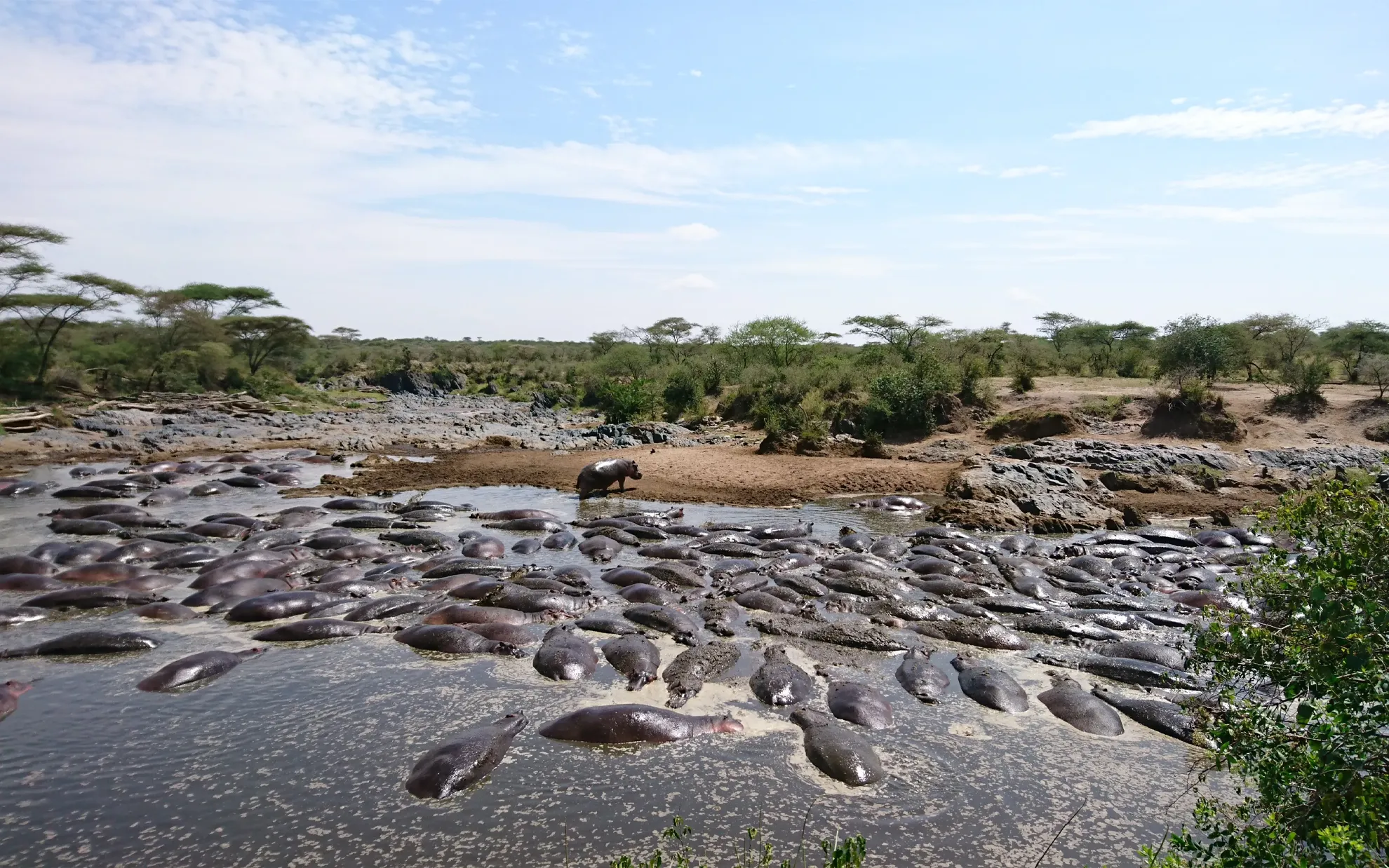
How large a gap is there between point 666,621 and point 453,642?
2591 millimetres

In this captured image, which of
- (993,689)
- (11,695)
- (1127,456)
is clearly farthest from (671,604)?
→ (1127,456)

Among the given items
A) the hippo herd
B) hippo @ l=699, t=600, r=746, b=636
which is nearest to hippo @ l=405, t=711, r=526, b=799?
the hippo herd

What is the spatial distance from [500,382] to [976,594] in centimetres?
4939

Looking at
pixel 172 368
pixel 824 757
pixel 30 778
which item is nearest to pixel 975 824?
pixel 824 757

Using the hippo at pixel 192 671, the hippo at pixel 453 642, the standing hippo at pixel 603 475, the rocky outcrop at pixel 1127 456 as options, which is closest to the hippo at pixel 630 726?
the hippo at pixel 453 642

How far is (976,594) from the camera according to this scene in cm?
1145

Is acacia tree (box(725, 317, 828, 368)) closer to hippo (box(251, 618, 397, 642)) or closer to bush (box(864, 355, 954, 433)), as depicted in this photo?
bush (box(864, 355, 954, 433))

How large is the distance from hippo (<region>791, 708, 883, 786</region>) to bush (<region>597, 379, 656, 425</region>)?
2817 cm

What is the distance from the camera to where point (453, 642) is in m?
9.16

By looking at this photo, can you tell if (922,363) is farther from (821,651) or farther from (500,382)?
(500,382)

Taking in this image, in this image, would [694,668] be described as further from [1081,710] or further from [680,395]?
[680,395]

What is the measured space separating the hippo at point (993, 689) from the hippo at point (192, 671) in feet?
26.1

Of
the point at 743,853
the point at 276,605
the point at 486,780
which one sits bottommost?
the point at 743,853

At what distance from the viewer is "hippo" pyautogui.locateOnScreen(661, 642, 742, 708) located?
26.4 ft
